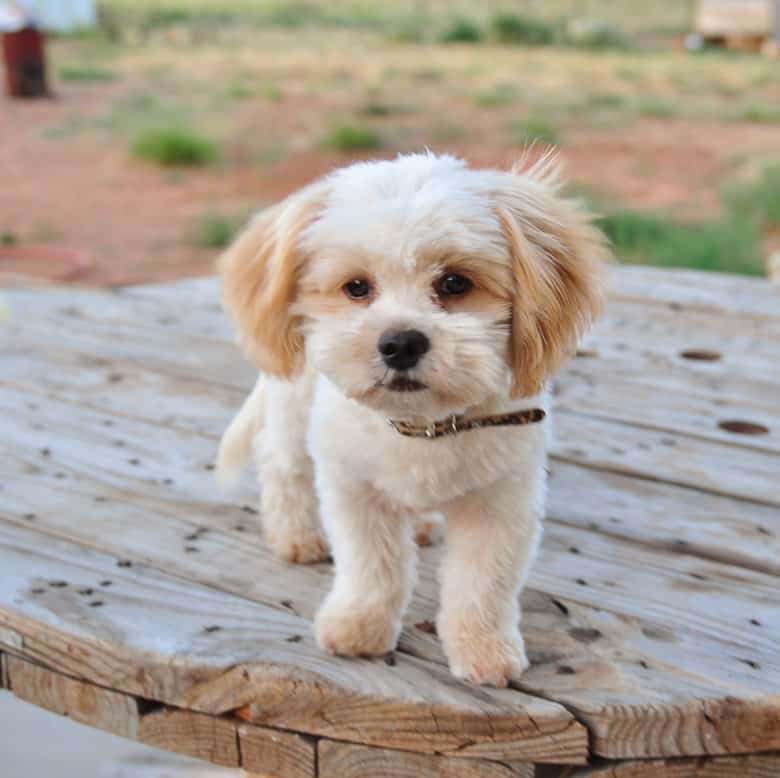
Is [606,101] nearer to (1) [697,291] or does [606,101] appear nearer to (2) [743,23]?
(2) [743,23]

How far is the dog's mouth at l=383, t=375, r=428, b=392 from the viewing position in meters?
1.69

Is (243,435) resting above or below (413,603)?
above

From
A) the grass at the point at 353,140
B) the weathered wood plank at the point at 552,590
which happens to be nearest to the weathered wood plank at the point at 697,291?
the weathered wood plank at the point at 552,590

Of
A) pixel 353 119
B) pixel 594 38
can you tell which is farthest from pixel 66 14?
pixel 353 119

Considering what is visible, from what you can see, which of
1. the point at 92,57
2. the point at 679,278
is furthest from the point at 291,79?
the point at 679,278

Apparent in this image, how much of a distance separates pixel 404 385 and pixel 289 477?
0.71 m

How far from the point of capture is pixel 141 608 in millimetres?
2029

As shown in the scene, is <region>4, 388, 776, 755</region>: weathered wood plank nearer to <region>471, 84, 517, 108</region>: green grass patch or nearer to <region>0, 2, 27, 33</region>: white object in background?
<region>471, 84, 517, 108</region>: green grass patch

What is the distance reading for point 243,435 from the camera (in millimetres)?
2445

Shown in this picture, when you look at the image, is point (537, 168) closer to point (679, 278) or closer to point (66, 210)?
point (679, 278)

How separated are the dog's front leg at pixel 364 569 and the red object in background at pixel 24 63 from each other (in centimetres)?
1274

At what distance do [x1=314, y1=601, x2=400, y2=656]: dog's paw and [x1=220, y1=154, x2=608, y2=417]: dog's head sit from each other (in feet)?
1.23

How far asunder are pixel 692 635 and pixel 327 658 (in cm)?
63

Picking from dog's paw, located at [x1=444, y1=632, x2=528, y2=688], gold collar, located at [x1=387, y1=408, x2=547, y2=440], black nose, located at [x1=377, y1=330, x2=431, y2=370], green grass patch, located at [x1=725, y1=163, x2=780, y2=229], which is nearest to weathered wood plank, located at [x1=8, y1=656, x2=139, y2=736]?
dog's paw, located at [x1=444, y1=632, x2=528, y2=688]
